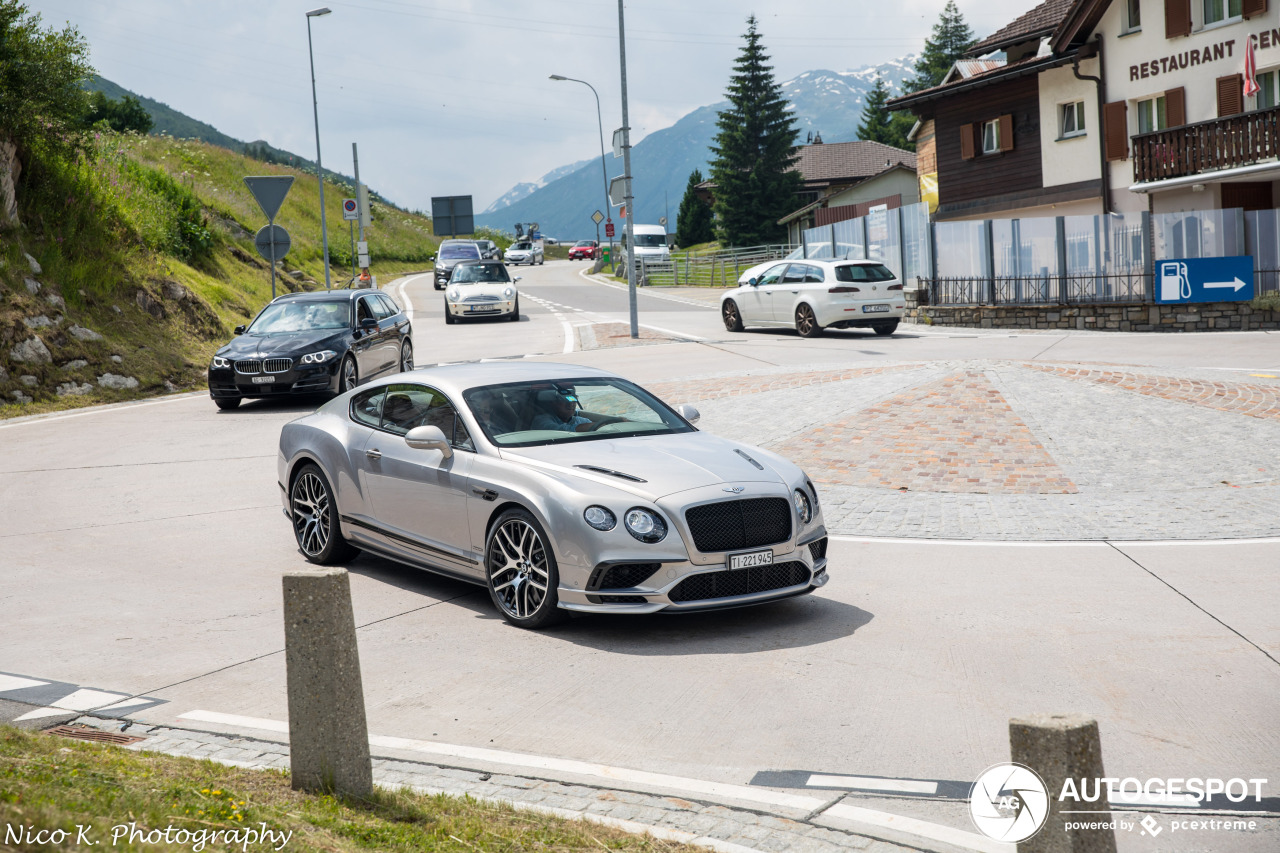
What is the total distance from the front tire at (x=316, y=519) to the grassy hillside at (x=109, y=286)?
41.0ft

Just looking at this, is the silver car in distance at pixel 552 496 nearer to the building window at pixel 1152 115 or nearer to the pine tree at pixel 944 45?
the building window at pixel 1152 115

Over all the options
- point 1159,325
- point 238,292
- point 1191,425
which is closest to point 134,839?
point 1191,425

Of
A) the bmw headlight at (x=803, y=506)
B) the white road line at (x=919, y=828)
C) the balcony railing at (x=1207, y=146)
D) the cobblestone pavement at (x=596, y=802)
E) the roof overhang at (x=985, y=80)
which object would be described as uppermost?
the roof overhang at (x=985, y=80)

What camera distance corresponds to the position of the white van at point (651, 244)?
62.3m

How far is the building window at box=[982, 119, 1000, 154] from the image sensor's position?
39.6 meters

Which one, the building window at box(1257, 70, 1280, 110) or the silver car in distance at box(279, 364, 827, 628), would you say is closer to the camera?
the silver car in distance at box(279, 364, 827, 628)

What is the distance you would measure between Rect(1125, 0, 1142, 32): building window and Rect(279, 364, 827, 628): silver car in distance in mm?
31203

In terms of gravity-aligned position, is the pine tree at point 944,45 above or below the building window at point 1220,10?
above

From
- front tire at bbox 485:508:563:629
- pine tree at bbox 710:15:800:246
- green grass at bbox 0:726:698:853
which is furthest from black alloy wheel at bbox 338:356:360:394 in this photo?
pine tree at bbox 710:15:800:246

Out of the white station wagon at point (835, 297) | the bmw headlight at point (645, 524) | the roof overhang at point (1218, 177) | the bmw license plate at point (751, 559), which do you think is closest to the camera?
the bmw headlight at point (645, 524)

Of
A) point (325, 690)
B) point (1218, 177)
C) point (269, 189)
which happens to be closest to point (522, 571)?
point (325, 690)

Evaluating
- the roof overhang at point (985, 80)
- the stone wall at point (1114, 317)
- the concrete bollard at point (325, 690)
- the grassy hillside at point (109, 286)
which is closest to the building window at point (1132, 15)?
the roof overhang at point (985, 80)

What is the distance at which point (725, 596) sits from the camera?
21.7 feet

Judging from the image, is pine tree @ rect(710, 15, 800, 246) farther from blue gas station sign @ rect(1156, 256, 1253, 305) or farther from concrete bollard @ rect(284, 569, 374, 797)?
concrete bollard @ rect(284, 569, 374, 797)
